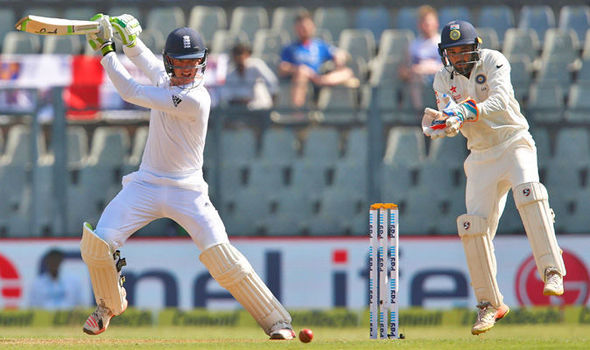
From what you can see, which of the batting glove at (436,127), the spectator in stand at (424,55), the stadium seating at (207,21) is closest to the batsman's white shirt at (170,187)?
the batting glove at (436,127)

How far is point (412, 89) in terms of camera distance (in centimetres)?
1108

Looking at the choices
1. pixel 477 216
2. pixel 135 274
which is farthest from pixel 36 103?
pixel 477 216

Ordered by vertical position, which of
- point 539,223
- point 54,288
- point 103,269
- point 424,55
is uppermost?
point 424,55

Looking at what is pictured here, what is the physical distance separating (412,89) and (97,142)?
3.16 metres

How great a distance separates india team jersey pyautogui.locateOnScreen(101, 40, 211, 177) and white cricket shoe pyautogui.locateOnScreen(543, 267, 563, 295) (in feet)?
7.74

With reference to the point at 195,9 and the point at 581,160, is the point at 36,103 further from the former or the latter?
the point at 581,160

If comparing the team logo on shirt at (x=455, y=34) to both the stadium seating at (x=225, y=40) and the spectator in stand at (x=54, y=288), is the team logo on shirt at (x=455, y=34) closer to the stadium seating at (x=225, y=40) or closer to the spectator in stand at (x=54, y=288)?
the spectator in stand at (x=54, y=288)

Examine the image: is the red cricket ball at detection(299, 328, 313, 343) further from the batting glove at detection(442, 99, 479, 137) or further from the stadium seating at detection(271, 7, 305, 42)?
the stadium seating at detection(271, 7, 305, 42)

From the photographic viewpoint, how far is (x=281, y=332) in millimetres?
7484

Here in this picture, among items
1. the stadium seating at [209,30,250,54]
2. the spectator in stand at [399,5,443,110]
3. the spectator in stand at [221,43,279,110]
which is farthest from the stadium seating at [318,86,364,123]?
the stadium seating at [209,30,250,54]

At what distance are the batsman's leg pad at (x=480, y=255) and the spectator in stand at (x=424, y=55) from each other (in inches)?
168

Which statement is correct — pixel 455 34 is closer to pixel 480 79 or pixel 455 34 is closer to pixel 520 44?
pixel 480 79

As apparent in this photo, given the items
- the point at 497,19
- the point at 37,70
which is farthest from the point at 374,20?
the point at 37,70

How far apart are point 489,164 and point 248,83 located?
13.5ft
